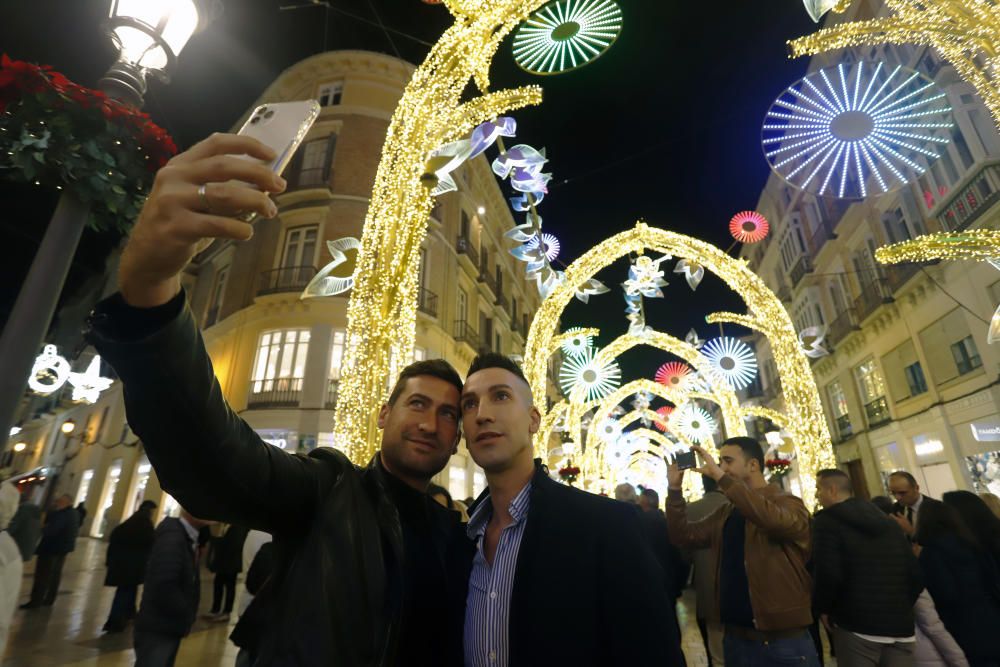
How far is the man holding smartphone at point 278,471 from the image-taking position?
75 cm

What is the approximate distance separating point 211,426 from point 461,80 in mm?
3656

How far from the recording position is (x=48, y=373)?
9492 mm

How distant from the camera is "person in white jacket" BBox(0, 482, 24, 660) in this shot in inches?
82.1

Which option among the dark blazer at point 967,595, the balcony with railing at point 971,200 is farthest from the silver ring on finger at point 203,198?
the balcony with railing at point 971,200

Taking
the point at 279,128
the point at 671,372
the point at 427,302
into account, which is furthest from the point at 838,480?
the point at 427,302

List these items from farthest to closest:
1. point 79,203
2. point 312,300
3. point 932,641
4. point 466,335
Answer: point 466,335 → point 312,300 → point 932,641 → point 79,203

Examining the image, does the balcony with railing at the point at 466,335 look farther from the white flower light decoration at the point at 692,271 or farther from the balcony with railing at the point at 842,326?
the balcony with railing at the point at 842,326

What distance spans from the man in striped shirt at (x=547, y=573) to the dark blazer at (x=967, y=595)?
3.85 m

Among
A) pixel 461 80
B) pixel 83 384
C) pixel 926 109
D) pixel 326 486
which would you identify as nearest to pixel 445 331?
pixel 83 384

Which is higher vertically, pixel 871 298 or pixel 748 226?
pixel 871 298

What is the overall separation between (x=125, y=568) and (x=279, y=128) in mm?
7915

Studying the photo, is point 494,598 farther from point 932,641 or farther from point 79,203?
point 932,641

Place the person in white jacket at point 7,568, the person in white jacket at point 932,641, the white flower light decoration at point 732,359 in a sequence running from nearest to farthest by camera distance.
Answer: the person in white jacket at point 7,568
the person in white jacket at point 932,641
the white flower light decoration at point 732,359

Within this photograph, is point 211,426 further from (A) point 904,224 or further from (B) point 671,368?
(A) point 904,224
